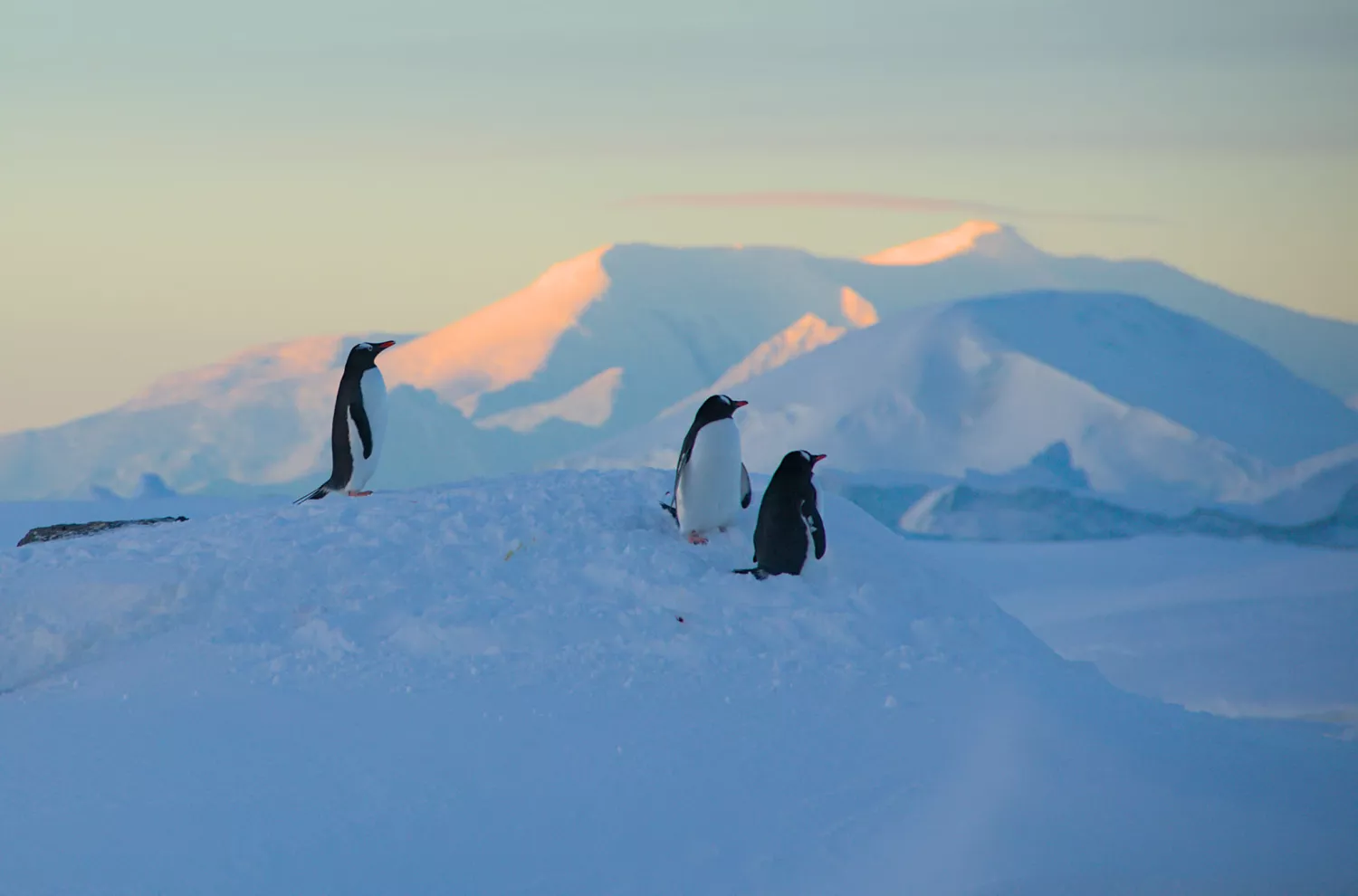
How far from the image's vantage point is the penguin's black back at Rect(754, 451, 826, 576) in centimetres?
636

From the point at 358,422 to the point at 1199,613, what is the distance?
850 centimetres

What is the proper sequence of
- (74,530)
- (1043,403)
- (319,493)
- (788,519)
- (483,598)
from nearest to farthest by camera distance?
(483,598), (788,519), (74,530), (319,493), (1043,403)

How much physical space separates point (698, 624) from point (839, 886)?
70.7 inches

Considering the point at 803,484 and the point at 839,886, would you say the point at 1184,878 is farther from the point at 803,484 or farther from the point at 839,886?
the point at 803,484

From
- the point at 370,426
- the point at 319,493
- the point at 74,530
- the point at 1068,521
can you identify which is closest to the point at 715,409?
the point at 370,426

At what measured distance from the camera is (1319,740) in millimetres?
6582

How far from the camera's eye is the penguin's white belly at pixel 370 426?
8.00 m

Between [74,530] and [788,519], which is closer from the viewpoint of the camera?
[788,519]

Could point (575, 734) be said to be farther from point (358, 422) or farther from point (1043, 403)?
point (1043, 403)

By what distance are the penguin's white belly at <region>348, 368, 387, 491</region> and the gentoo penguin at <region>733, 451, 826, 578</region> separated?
273cm

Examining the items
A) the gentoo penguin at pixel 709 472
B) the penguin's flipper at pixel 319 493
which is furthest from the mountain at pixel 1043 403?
the gentoo penguin at pixel 709 472

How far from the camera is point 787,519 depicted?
6379 mm

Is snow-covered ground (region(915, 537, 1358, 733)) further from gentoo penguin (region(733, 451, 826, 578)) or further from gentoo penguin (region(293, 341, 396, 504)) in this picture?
gentoo penguin (region(293, 341, 396, 504))

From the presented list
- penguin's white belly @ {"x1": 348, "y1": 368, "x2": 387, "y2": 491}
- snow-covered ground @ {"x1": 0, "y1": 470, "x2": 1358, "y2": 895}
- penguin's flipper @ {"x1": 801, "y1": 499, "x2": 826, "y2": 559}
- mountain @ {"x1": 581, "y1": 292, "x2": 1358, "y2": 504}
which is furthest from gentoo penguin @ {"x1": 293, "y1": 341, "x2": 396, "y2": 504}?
mountain @ {"x1": 581, "y1": 292, "x2": 1358, "y2": 504}
